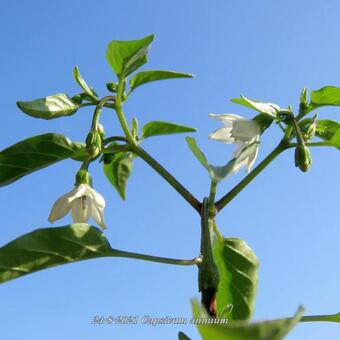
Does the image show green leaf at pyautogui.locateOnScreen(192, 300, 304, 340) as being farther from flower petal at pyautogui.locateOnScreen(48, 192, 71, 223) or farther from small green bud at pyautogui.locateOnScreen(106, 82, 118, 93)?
small green bud at pyautogui.locateOnScreen(106, 82, 118, 93)

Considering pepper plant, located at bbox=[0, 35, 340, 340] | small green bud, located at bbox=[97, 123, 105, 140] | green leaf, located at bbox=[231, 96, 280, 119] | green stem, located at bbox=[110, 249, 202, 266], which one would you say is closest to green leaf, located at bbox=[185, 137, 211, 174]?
pepper plant, located at bbox=[0, 35, 340, 340]

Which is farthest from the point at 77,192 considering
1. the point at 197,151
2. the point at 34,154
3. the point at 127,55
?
the point at 197,151

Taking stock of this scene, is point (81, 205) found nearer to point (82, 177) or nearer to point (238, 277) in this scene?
point (82, 177)

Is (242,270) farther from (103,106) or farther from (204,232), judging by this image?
(103,106)

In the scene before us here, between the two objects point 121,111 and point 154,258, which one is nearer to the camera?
point 154,258

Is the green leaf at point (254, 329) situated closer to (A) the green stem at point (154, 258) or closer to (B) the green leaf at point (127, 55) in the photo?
(A) the green stem at point (154, 258)
